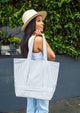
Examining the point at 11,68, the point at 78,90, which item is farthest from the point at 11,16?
the point at 78,90

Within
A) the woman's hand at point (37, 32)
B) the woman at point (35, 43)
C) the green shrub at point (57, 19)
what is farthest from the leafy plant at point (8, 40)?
the woman's hand at point (37, 32)

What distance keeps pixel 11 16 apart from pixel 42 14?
1.20 metres

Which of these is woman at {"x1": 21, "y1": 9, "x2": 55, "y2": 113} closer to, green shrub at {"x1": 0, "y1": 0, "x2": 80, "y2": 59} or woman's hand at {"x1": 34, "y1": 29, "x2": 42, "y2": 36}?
woman's hand at {"x1": 34, "y1": 29, "x2": 42, "y2": 36}

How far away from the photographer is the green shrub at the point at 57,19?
347 centimetres

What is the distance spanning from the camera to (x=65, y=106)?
389cm

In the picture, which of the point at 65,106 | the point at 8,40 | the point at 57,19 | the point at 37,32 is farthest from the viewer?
the point at 8,40

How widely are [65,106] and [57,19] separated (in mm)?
2058

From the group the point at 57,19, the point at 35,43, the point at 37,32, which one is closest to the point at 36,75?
the point at 35,43

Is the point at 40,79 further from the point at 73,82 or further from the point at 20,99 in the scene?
the point at 73,82

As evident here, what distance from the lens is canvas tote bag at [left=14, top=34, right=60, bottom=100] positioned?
2.15 m

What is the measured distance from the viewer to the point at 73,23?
149 inches

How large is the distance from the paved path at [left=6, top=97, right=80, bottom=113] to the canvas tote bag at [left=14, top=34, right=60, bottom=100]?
1.66m

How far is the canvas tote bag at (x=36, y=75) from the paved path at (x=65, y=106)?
1.66 m

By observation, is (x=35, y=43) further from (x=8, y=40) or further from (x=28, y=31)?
(x=8, y=40)
